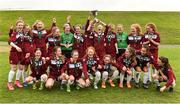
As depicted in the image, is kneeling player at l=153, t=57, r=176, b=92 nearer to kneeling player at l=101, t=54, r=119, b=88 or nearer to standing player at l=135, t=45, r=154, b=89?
standing player at l=135, t=45, r=154, b=89

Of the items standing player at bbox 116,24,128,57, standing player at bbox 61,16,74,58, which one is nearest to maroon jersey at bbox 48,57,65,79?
standing player at bbox 61,16,74,58

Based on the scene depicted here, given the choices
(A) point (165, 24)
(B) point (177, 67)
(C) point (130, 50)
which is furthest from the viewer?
(A) point (165, 24)

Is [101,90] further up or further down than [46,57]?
further down

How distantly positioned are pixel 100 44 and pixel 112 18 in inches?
1536

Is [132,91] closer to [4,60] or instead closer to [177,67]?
[177,67]

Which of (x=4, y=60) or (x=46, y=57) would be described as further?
(x=4, y=60)

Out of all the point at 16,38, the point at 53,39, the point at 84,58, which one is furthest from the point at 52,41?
the point at 84,58

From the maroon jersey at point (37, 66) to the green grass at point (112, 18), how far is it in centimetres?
3073

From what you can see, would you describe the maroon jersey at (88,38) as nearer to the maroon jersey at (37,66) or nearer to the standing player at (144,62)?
the standing player at (144,62)

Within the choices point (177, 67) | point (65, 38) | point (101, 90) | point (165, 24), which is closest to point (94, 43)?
point (65, 38)

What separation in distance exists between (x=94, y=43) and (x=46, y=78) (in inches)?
87.7

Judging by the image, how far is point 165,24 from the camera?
4716cm

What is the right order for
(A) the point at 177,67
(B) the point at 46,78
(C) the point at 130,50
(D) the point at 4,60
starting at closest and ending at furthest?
1. (B) the point at 46,78
2. (C) the point at 130,50
3. (A) the point at 177,67
4. (D) the point at 4,60

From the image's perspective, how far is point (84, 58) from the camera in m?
11.3
